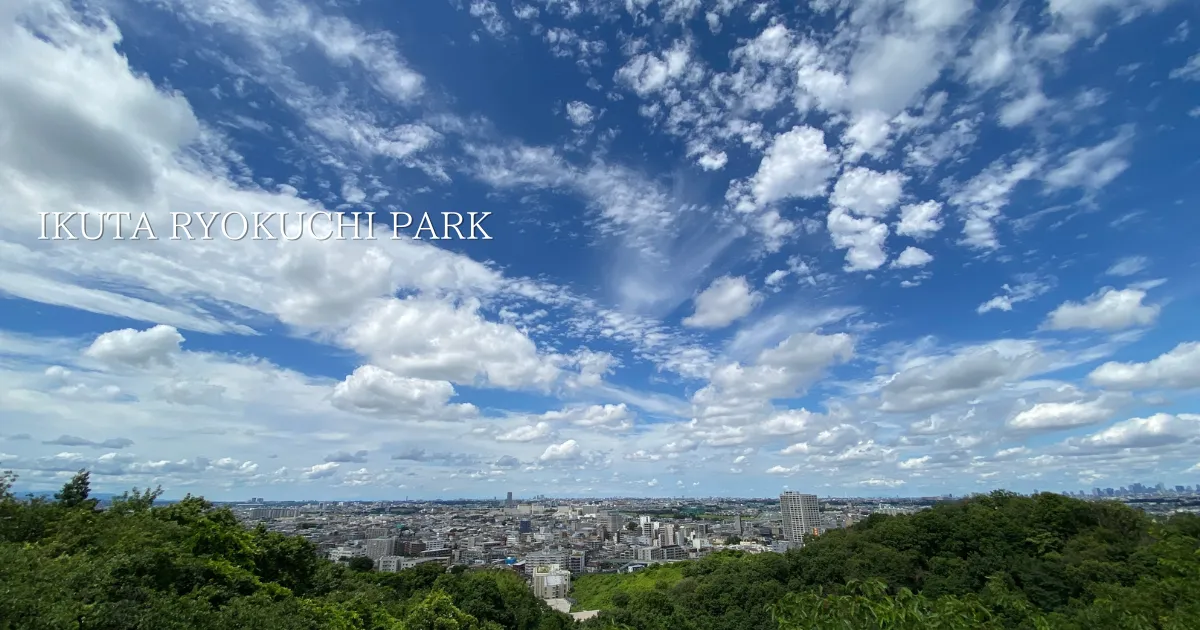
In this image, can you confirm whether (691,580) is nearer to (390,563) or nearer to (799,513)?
(390,563)

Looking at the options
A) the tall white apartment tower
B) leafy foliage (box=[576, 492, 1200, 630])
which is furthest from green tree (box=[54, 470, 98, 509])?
the tall white apartment tower

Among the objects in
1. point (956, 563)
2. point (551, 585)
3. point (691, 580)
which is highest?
point (956, 563)

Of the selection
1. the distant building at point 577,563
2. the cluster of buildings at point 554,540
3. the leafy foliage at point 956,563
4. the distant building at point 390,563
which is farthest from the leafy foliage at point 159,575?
the distant building at point 577,563

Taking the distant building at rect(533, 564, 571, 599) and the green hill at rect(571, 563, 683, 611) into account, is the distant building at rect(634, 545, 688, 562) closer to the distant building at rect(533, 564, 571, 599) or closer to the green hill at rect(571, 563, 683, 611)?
the green hill at rect(571, 563, 683, 611)

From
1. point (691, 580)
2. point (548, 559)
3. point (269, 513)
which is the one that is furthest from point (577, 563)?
point (269, 513)

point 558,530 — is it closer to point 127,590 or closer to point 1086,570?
point 1086,570

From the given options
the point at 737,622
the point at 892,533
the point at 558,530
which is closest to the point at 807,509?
the point at 558,530
